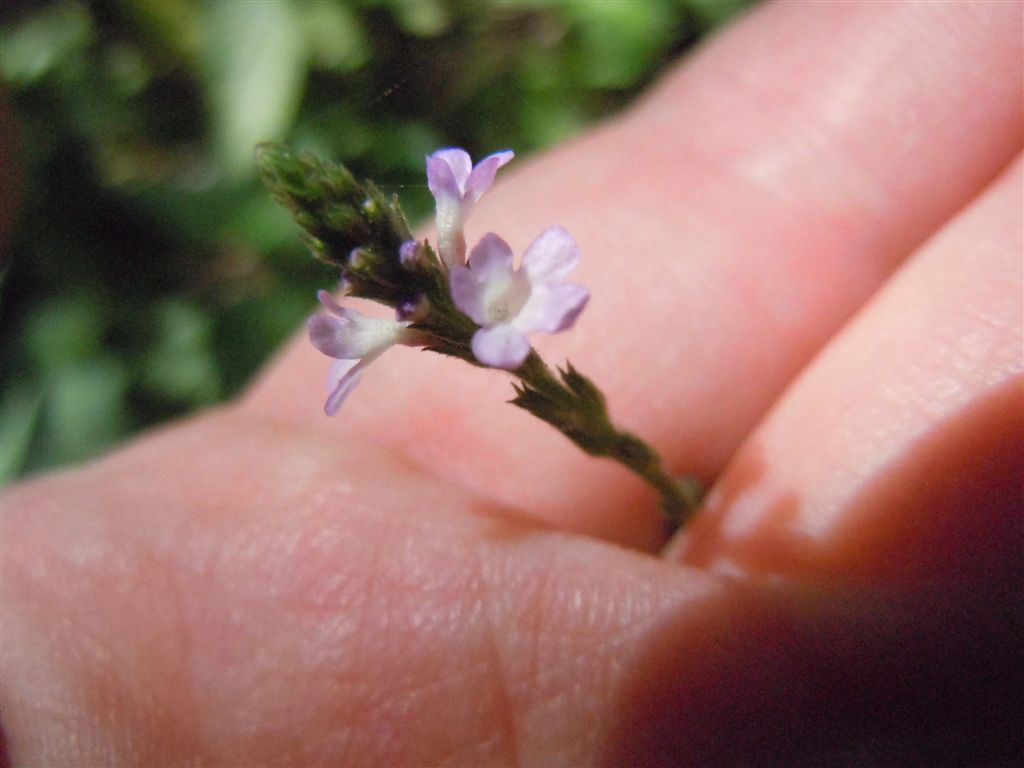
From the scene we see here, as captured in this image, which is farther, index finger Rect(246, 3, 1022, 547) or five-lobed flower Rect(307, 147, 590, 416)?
index finger Rect(246, 3, 1022, 547)

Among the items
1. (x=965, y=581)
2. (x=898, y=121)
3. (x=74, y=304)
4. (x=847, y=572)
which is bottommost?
(x=74, y=304)

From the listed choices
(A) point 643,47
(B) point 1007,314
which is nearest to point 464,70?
(A) point 643,47

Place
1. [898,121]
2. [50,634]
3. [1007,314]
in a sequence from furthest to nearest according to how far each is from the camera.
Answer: [898,121] < [1007,314] < [50,634]

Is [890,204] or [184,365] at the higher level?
[890,204]

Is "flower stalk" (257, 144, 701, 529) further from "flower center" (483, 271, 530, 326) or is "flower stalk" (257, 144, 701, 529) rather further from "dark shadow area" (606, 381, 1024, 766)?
"dark shadow area" (606, 381, 1024, 766)

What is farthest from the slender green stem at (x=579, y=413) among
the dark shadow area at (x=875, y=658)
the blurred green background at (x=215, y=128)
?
the blurred green background at (x=215, y=128)

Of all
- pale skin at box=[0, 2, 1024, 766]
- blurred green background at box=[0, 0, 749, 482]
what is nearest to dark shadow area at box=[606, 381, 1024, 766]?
pale skin at box=[0, 2, 1024, 766]

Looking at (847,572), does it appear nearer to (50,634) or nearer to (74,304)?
(50,634)
